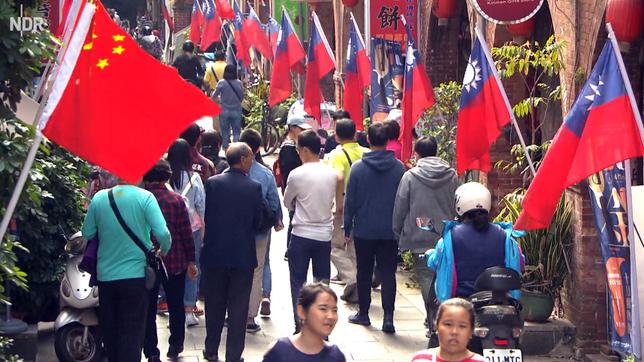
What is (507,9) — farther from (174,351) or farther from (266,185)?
(174,351)

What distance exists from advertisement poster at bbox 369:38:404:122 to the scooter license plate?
8.30 meters

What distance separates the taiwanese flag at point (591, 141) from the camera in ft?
27.1

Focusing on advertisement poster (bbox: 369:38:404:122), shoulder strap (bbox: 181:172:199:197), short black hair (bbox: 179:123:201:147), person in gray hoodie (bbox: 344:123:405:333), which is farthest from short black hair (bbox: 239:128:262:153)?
advertisement poster (bbox: 369:38:404:122)

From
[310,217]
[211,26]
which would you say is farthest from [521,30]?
[211,26]

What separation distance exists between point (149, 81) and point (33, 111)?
3.43ft

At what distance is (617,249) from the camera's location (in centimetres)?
927

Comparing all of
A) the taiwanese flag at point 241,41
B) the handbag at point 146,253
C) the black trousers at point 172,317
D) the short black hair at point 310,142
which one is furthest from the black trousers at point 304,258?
the taiwanese flag at point 241,41

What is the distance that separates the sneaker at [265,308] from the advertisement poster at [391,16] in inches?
264

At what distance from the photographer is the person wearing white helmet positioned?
834cm

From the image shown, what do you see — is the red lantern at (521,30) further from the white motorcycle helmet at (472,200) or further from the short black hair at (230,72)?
the short black hair at (230,72)

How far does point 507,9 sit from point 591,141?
3.53 m

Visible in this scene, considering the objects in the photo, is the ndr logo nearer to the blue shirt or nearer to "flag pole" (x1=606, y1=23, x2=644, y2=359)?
"flag pole" (x1=606, y1=23, x2=644, y2=359)

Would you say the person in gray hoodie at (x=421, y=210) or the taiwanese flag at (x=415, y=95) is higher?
the taiwanese flag at (x=415, y=95)

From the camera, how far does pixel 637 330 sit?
8.53m
